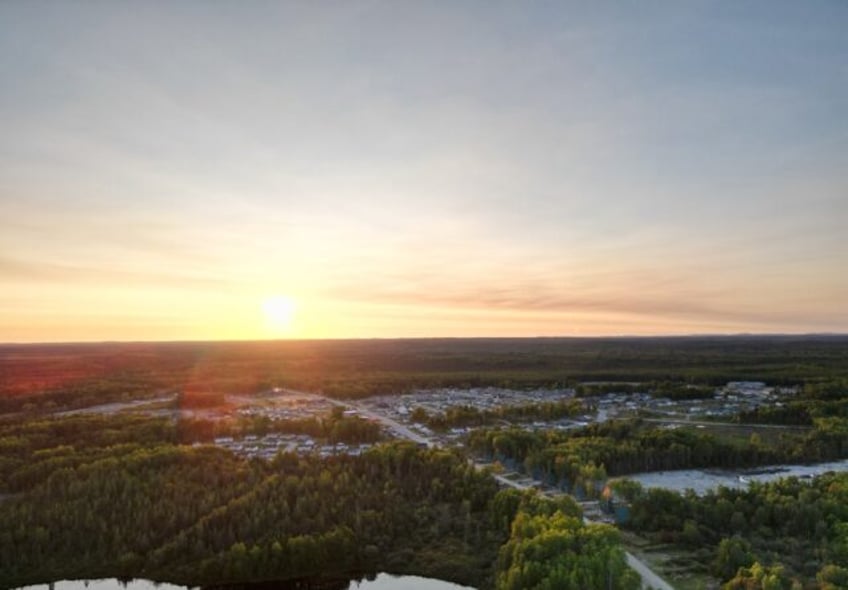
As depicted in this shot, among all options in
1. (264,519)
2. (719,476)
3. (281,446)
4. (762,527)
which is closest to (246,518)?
(264,519)

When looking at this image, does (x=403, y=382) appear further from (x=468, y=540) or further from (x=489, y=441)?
(x=468, y=540)

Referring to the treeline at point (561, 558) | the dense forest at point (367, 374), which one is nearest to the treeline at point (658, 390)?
the dense forest at point (367, 374)

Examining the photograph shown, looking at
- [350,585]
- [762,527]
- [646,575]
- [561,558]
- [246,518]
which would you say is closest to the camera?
[561,558]

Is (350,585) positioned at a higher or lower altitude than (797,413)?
lower

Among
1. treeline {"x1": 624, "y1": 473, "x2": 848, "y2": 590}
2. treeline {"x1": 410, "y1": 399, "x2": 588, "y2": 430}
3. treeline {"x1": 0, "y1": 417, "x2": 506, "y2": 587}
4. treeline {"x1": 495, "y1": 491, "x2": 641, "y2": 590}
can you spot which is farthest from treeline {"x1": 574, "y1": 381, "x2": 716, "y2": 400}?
treeline {"x1": 495, "y1": 491, "x2": 641, "y2": 590}

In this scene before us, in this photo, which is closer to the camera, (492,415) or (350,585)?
(350,585)

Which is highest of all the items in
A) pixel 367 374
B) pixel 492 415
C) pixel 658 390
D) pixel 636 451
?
pixel 367 374

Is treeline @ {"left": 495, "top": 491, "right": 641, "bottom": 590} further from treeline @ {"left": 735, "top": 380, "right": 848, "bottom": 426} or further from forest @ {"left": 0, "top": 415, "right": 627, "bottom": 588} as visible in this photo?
treeline @ {"left": 735, "top": 380, "right": 848, "bottom": 426}

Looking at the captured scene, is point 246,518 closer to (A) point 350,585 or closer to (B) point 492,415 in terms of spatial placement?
(A) point 350,585

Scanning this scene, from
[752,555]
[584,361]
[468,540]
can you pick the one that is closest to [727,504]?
[752,555]
